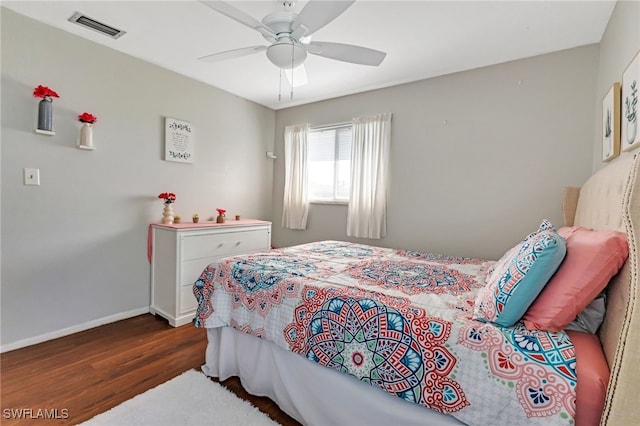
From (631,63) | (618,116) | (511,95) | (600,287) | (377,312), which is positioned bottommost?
(377,312)

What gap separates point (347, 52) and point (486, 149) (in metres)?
1.66

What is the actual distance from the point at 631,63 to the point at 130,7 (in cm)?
300

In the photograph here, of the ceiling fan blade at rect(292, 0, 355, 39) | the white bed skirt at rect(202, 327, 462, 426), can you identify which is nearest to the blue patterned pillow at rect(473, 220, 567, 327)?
the white bed skirt at rect(202, 327, 462, 426)

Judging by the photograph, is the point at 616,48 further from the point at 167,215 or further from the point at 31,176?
the point at 31,176

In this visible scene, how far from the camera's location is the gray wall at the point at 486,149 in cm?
239

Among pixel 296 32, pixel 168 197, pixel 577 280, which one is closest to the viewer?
pixel 577 280

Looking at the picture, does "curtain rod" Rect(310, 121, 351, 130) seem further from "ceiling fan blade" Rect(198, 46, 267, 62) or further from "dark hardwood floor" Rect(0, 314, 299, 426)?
"dark hardwood floor" Rect(0, 314, 299, 426)

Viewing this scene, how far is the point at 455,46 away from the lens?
2430 mm

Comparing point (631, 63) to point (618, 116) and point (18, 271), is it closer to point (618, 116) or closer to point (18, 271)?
point (618, 116)

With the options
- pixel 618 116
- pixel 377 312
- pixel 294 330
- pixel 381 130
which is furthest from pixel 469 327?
pixel 381 130

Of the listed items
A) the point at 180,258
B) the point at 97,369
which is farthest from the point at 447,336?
the point at 180,258

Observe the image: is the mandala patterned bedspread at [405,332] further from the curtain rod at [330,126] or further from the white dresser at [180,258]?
the curtain rod at [330,126]

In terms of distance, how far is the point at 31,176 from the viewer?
2.22 meters

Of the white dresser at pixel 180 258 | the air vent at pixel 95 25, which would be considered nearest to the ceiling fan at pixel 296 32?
the air vent at pixel 95 25
